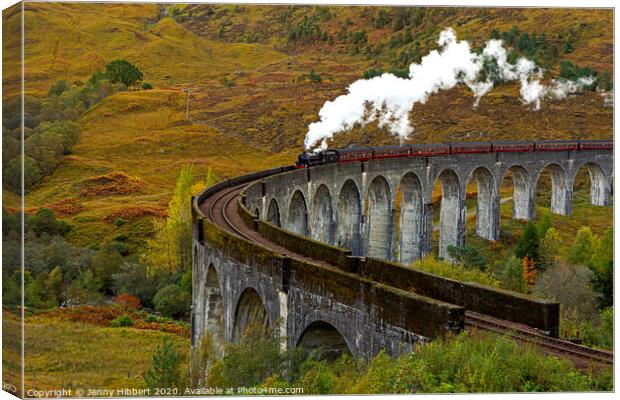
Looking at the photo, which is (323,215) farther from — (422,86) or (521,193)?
(422,86)

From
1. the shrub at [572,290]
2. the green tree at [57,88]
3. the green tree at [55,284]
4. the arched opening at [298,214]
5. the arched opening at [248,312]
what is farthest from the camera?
the green tree at [57,88]

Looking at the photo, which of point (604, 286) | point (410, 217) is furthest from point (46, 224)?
Result: point (604, 286)

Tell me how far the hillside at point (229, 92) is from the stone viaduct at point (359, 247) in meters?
10.3

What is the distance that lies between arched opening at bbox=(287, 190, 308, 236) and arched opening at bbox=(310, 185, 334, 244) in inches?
80.7

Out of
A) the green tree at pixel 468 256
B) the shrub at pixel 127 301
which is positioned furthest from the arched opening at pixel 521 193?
the shrub at pixel 127 301

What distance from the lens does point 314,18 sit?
300 feet

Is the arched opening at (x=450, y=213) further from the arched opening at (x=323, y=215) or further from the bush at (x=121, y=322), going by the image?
the bush at (x=121, y=322)

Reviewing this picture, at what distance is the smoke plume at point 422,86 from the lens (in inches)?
3273

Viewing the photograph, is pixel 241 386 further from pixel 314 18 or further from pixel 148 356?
pixel 314 18

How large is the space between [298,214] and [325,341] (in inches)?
1034

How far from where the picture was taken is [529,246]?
168 ft

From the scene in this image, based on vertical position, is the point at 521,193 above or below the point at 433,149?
below

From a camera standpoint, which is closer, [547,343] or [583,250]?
[547,343]

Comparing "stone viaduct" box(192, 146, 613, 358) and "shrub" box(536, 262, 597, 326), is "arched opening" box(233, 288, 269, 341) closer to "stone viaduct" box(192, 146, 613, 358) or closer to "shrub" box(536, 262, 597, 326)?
"stone viaduct" box(192, 146, 613, 358)
